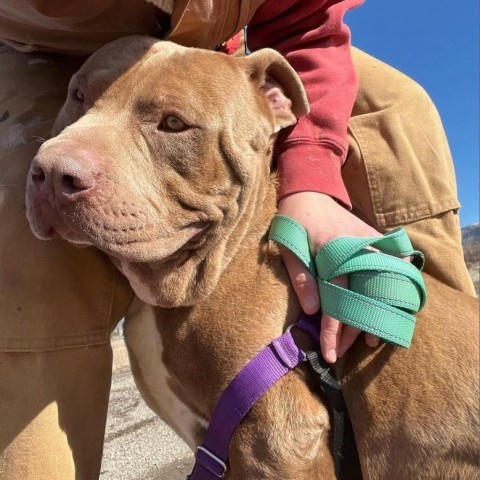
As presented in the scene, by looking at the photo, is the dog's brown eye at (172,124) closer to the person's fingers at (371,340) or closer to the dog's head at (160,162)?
the dog's head at (160,162)

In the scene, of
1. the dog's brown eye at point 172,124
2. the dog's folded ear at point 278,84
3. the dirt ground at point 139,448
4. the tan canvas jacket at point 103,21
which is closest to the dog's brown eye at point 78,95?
the tan canvas jacket at point 103,21

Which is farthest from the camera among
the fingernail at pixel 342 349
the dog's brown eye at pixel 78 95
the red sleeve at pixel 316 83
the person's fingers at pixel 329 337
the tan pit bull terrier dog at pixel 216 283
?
the red sleeve at pixel 316 83

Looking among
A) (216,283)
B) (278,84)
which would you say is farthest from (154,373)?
(278,84)

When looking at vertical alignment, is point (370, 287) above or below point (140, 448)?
above

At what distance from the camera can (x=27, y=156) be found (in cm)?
248

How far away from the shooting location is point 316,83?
291 centimetres

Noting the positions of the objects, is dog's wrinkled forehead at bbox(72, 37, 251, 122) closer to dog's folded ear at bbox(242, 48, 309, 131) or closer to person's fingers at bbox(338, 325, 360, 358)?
dog's folded ear at bbox(242, 48, 309, 131)

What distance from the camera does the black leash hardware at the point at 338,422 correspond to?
2.40 m

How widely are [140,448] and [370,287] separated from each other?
2954mm

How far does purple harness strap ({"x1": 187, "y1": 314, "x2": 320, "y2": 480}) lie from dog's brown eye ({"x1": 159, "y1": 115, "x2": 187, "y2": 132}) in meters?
0.97

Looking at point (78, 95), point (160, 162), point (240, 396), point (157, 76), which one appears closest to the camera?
point (240, 396)

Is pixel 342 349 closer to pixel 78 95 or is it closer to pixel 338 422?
pixel 338 422

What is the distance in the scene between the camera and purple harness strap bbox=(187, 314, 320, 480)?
7.49 feet

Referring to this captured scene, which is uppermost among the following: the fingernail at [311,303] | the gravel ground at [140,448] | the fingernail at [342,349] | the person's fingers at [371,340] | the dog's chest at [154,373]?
the fingernail at [311,303]
